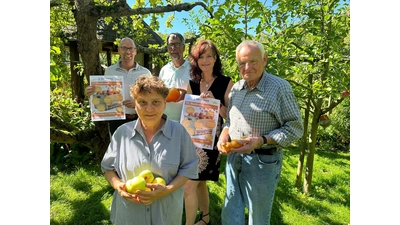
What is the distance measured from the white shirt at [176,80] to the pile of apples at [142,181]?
4.12 ft

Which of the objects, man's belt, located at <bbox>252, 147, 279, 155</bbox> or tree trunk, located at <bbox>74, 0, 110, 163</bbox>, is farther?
tree trunk, located at <bbox>74, 0, 110, 163</bbox>

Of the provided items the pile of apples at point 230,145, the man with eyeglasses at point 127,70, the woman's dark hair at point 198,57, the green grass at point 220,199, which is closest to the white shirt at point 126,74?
the man with eyeglasses at point 127,70

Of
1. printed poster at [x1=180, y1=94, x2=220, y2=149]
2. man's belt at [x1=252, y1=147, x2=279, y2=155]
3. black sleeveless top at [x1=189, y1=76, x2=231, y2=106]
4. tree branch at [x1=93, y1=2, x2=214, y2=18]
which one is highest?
tree branch at [x1=93, y1=2, x2=214, y2=18]

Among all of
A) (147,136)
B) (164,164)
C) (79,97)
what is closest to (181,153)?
(164,164)

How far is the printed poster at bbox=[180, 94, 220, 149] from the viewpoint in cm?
270

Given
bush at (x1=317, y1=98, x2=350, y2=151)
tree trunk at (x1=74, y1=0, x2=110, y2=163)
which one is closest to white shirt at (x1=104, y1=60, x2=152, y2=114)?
tree trunk at (x1=74, y1=0, x2=110, y2=163)

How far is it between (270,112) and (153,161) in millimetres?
981

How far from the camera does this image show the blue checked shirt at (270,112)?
2.10 metres

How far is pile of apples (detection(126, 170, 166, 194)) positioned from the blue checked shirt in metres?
0.83

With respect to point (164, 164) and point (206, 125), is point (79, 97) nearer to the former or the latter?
point (206, 125)

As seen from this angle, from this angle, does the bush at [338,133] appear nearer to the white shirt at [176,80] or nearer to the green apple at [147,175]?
the white shirt at [176,80]

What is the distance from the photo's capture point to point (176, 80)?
10.3 feet

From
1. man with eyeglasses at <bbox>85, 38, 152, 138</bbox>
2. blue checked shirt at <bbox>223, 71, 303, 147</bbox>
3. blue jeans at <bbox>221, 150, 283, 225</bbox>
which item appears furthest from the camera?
man with eyeglasses at <bbox>85, 38, 152, 138</bbox>

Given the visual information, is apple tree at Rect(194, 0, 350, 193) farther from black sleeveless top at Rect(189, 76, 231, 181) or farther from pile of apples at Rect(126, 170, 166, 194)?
pile of apples at Rect(126, 170, 166, 194)
